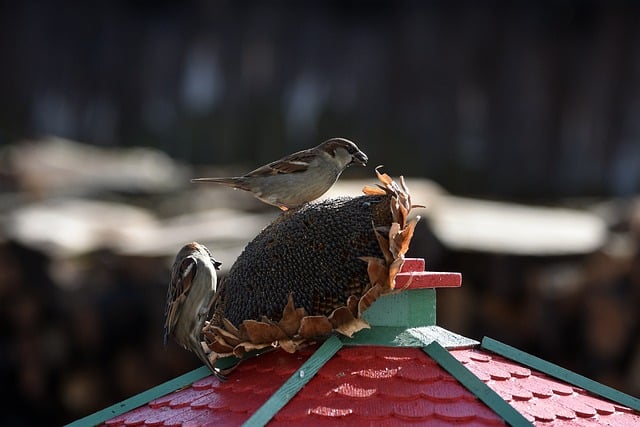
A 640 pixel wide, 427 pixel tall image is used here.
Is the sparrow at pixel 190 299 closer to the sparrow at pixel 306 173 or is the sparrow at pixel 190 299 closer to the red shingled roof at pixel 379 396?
the red shingled roof at pixel 379 396

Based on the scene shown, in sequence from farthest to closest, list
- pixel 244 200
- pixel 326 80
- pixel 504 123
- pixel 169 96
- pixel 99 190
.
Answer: pixel 169 96 < pixel 326 80 < pixel 504 123 < pixel 99 190 < pixel 244 200

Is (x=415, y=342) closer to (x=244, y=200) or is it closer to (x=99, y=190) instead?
(x=244, y=200)

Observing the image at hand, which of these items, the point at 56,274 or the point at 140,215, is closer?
the point at 56,274

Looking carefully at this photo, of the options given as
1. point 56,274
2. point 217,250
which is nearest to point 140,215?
point 56,274

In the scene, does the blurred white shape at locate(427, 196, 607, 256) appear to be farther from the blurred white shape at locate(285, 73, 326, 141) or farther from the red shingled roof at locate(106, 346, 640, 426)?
the red shingled roof at locate(106, 346, 640, 426)

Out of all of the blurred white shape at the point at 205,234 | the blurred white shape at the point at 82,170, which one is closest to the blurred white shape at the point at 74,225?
the blurred white shape at the point at 205,234

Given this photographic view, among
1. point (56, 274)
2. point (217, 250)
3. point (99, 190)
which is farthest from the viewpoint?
point (99, 190)
